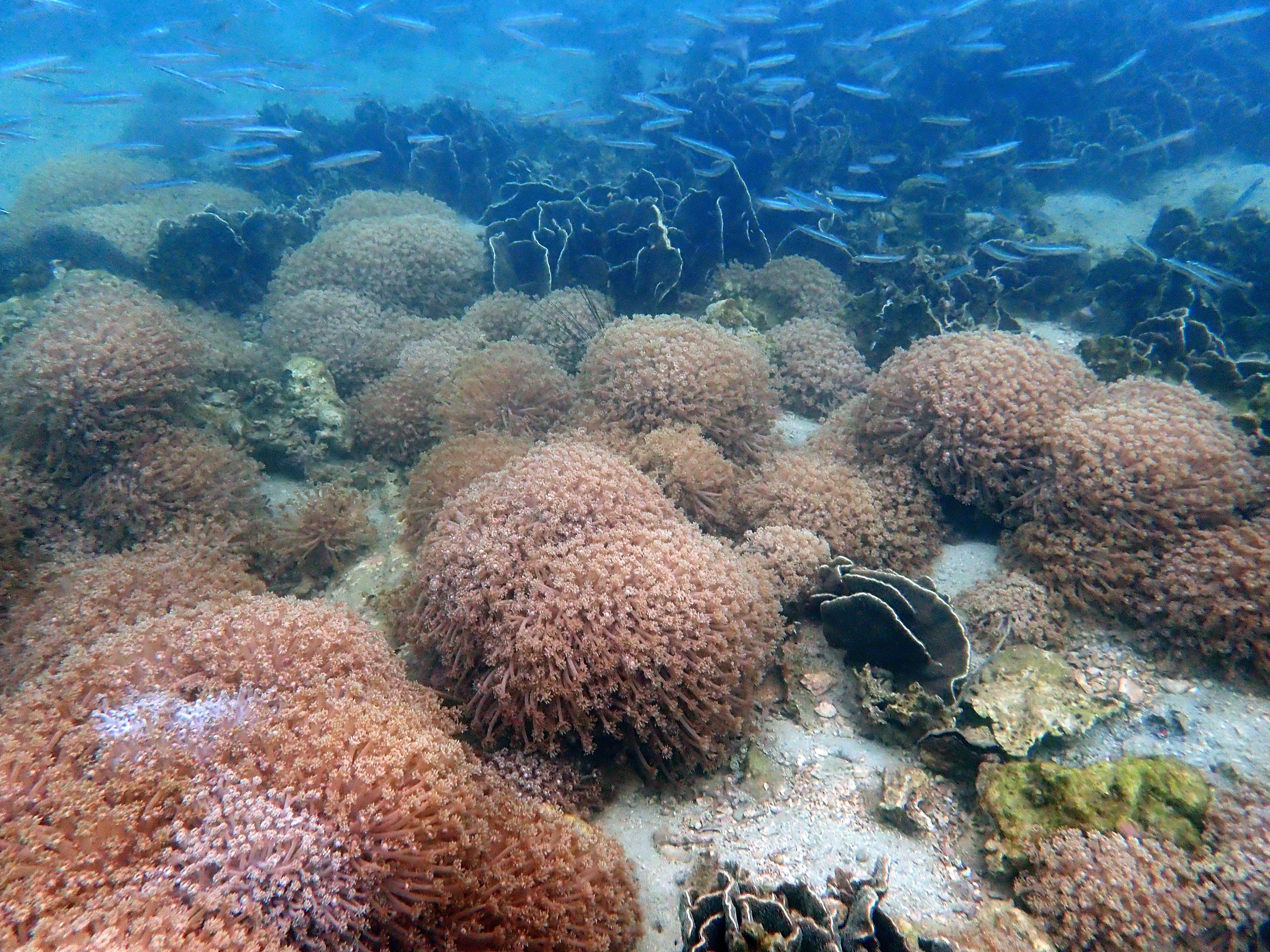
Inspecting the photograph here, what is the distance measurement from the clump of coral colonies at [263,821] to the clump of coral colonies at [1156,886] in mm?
2008

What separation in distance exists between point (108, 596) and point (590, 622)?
3.52 m

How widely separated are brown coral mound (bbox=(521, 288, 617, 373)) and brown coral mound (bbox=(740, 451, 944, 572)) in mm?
3412

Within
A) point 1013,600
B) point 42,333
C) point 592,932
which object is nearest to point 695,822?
point 592,932

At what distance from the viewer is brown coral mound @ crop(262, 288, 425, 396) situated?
7.41 meters

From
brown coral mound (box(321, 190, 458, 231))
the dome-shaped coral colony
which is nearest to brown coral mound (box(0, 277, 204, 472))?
the dome-shaped coral colony

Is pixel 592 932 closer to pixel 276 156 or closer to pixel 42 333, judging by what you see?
pixel 42 333

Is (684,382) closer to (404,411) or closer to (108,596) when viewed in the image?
(404,411)

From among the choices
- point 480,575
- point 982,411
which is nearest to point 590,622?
point 480,575

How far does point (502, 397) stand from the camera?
6.03m

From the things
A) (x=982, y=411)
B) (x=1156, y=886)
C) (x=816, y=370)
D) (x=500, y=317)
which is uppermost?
(x=982, y=411)

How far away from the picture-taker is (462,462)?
198 inches

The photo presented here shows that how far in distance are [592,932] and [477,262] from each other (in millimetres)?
8930

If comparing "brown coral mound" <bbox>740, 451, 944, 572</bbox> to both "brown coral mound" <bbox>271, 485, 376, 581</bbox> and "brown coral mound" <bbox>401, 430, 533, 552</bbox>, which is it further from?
"brown coral mound" <bbox>271, 485, 376, 581</bbox>

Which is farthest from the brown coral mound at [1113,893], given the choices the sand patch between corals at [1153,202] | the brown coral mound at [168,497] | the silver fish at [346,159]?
the silver fish at [346,159]
